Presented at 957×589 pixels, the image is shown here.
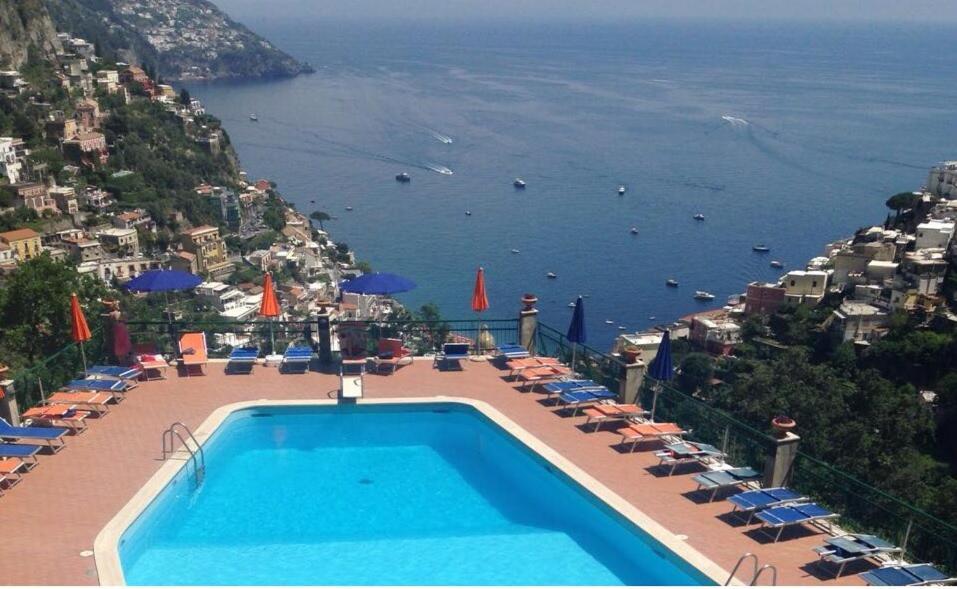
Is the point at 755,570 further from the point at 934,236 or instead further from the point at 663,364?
the point at 934,236

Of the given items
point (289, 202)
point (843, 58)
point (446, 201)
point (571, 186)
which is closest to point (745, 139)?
point (571, 186)

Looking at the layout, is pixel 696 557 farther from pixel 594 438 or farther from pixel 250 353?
pixel 250 353

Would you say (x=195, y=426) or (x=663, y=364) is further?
(x=195, y=426)

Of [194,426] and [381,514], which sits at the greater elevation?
[194,426]

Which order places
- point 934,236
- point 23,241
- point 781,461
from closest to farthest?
point 781,461 → point 934,236 → point 23,241

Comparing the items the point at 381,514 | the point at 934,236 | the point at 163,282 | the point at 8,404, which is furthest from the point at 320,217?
the point at 381,514
